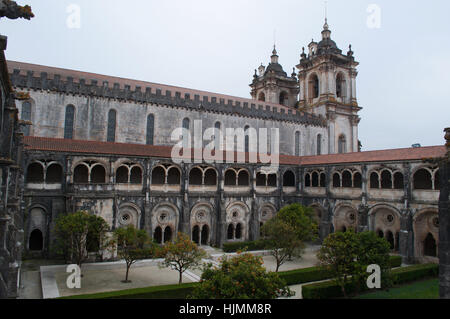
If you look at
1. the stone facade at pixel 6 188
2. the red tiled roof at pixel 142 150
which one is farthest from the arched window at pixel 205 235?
the stone facade at pixel 6 188

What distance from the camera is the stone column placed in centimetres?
1614

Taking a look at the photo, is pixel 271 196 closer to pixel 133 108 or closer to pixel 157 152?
pixel 157 152

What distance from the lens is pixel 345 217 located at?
112ft

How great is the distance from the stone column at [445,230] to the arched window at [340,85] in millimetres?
34882

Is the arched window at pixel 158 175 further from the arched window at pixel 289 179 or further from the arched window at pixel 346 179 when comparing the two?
the arched window at pixel 346 179

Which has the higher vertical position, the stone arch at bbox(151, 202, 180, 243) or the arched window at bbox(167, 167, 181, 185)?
the arched window at bbox(167, 167, 181, 185)

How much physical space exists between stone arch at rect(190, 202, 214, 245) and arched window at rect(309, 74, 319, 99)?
2778cm

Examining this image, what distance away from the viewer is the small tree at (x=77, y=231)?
21661mm

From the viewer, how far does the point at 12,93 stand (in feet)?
50.1

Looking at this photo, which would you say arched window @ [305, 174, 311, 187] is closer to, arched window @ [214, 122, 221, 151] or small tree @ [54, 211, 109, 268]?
arched window @ [214, 122, 221, 151]

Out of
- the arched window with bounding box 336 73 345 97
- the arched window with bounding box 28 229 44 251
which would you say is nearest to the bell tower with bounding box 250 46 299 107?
Result: the arched window with bounding box 336 73 345 97

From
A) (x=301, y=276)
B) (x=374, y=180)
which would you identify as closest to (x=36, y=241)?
(x=301, y=276)

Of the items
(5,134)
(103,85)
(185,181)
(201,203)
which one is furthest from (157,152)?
(5,134)
